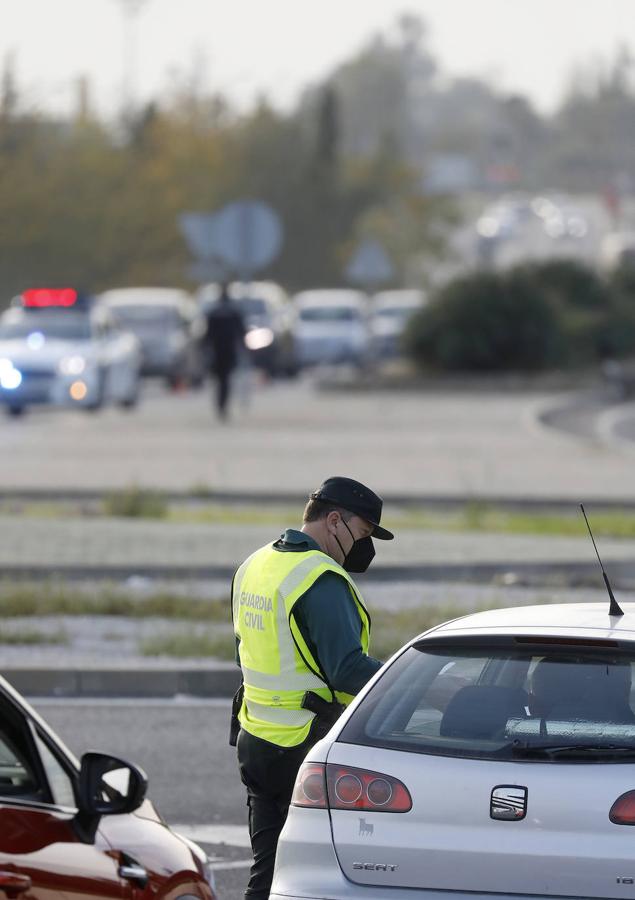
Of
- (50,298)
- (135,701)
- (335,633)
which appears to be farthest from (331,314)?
(335,633)

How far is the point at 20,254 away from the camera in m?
53.8

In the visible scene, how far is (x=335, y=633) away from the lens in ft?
18.1

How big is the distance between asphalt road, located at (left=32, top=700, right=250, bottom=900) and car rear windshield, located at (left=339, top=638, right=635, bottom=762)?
2025 mm

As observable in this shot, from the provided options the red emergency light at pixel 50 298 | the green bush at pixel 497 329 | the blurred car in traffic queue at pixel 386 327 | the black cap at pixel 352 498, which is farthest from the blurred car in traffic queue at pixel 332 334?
the black cap at pixel 352 498

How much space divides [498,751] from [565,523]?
43.9ft

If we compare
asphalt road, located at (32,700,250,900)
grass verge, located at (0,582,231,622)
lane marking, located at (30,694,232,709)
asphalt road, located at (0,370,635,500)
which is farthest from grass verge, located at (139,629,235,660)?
asphalt road, located at (0,370,635,500)

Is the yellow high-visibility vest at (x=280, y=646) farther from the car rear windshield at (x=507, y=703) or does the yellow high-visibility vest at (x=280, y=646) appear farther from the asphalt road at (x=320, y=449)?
the asphalt road at (x=320, y=449)

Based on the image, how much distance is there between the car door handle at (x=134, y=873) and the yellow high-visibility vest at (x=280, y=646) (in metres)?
0.99

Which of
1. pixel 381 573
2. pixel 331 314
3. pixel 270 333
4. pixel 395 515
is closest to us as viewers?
pixel 381 573

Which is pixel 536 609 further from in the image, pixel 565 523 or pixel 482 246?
Result: pixel 482 246

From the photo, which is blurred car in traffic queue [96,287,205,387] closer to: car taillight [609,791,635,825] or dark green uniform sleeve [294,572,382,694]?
dark green uniform sleeve [294,572,382,694]

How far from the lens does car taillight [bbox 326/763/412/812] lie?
5012mm

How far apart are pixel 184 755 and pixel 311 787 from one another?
4395 millimetres

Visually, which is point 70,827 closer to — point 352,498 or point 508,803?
point 508,803
